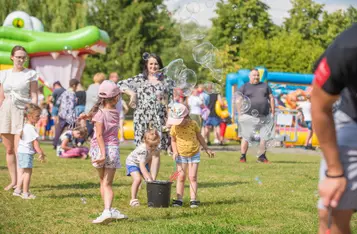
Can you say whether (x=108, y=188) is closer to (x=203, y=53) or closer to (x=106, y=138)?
(x=106, y=138)

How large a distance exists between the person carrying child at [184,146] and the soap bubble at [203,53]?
2.88 metres

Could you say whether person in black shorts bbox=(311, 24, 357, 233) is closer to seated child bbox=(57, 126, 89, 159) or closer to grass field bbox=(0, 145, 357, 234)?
grass field bbox=(0, 145, 357, 234)

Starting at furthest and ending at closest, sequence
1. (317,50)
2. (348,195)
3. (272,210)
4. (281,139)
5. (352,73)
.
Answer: (317,50)
(281,139)
(272,210)
(348,195)
(352,73)

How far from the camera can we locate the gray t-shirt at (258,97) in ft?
45.1

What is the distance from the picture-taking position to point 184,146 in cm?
782

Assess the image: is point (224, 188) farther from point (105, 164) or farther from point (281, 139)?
point (281, 139)

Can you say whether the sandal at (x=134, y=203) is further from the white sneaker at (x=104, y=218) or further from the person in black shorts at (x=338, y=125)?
the person in black shorts at (x=338, y=125)

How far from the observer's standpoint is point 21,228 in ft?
20.6

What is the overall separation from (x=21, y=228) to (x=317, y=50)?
41.7 metres

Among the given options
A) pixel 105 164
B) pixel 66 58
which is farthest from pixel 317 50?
pixel 105 164

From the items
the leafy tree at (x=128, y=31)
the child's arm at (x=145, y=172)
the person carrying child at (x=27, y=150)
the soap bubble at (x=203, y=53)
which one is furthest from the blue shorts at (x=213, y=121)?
the leafy tree at (x=128, y=31)

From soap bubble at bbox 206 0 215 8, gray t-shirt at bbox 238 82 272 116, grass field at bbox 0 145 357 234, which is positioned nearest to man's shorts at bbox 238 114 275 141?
gray t-shirt at bbox 238 82 272 116

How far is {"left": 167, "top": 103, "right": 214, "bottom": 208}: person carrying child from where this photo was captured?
7770mm

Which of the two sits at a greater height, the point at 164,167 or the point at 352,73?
the point at 352,73
